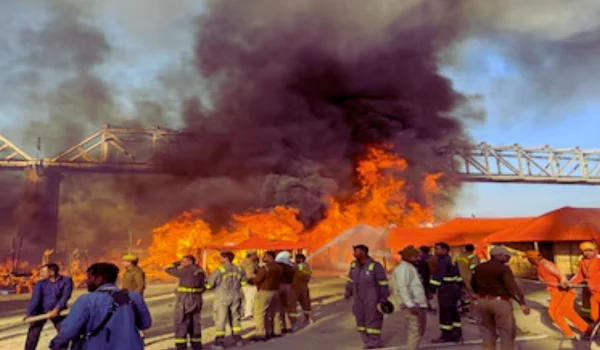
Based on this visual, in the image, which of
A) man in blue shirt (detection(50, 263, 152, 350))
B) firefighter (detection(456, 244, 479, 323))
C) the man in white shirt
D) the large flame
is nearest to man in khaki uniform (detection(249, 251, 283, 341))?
the man in white shirt

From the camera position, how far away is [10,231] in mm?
49094

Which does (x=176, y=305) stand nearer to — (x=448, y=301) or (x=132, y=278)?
(x=132, y=278)

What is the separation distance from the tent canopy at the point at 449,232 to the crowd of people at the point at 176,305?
1087cm

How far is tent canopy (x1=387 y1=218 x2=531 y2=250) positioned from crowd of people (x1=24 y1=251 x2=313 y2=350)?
10.9 meters

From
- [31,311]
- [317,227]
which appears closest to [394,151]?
[317,227]

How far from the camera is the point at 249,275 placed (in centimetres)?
Result: 1121

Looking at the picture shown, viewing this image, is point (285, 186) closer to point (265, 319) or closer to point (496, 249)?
point (265, 319)

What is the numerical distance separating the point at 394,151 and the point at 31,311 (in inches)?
1164

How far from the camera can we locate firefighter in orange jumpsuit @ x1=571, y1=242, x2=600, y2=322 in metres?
8.02

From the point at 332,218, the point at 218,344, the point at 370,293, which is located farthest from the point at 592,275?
the point at 332,218

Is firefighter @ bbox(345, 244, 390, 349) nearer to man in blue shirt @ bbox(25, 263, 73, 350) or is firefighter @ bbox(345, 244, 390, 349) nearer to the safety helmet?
the safety helmet

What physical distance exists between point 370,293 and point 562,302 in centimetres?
404

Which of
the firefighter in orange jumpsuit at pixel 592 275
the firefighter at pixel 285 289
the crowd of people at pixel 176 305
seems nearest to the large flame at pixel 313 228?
the firefighter at pixel 285 289

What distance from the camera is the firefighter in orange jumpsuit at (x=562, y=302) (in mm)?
A: 8195
